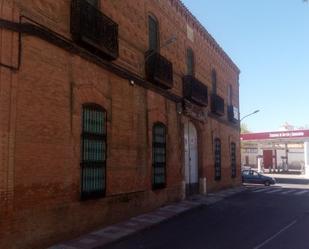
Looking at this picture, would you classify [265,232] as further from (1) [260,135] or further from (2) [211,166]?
(1) [260,135]

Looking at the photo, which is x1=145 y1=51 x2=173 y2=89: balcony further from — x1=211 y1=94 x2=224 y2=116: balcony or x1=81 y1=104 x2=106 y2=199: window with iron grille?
x1=211 y1=94 x2=224 y2=116: balcony

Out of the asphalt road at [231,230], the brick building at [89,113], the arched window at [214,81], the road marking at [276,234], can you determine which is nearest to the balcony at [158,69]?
the brick building at [89,113]

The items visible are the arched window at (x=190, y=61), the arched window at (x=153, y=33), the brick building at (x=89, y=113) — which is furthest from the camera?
the arched window at (x=190, y=61)

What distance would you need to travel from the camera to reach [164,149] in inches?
734

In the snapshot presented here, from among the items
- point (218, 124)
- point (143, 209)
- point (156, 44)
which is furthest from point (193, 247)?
point (218, 124)

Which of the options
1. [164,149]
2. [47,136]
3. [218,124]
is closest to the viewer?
[47,136]

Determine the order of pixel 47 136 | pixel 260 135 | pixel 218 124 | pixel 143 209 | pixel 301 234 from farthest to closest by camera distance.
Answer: pixel 260 135 < pixel 218 124 < pixel 143 209 < pixel 301 234 < pixel 47 136

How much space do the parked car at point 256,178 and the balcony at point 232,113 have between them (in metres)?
6.99

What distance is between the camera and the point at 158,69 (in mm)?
17609

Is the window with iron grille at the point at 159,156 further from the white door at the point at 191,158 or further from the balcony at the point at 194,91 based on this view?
the white door at the point at 191,158

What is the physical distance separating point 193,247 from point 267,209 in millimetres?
8798

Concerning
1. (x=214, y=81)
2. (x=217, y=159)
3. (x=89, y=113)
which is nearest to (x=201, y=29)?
(x=214, y=81)

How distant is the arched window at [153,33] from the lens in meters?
18.2

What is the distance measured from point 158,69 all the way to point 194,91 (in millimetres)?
4772
